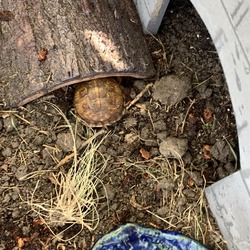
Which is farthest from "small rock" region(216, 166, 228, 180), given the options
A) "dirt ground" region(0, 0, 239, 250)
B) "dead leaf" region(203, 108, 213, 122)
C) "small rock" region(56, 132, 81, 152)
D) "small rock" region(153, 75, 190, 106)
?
"small rock" region(56, 132, 81, 152)

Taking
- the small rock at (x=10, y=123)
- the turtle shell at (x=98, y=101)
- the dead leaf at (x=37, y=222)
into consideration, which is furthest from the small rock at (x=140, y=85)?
the dead leaf at (x=37, y=222)

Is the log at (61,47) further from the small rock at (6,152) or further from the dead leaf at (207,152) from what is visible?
the dead leaf at (207,152)

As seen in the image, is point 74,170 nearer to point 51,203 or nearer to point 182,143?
point 51,203

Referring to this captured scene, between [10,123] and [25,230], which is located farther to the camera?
[10,123]

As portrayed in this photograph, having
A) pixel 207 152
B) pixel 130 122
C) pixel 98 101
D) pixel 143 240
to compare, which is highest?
pixel 98 101

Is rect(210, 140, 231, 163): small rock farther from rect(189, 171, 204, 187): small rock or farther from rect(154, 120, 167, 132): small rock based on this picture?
rect(154, 120, 167, 132): small rock

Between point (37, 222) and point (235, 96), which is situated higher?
point (235, 96)

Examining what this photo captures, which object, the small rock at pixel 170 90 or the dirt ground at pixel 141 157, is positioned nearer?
the dirt ground at pixel 141 157

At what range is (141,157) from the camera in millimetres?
2451

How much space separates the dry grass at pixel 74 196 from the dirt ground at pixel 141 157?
0.01 m

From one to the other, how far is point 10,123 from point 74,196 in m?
0.45

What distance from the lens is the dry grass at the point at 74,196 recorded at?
233 cm

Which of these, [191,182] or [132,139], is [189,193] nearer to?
[191,182]

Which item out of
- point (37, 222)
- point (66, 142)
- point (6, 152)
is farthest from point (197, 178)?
point (6, 152)
